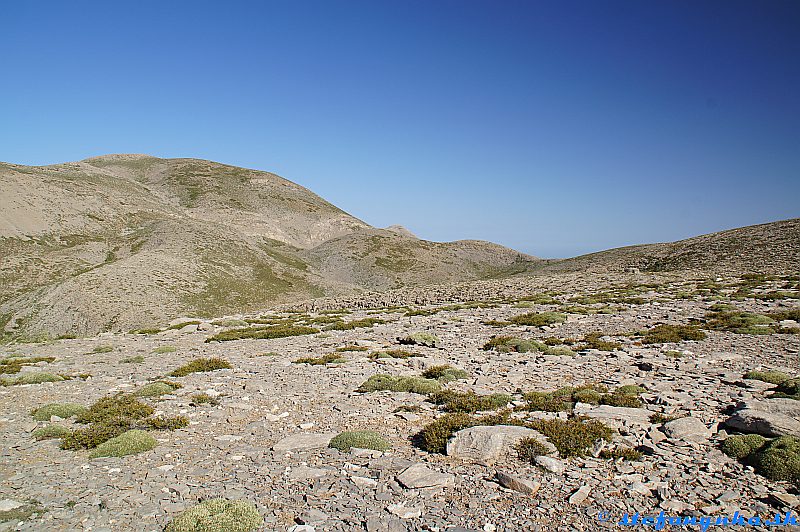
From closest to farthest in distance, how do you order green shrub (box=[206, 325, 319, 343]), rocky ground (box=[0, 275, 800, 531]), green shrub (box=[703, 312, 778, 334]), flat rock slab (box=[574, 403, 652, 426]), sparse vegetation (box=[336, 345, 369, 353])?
1. rocky ground (box=[0, 275, 800, 531])
2. flat rock slab (box=[574, 403, 652, 426])
3. green shrub (box=[703, 312, 778, 334])
4. sparse vegetation (box=[336, 345, 369, 353])
5. green shrub (box=[206, 325, 319, 343])

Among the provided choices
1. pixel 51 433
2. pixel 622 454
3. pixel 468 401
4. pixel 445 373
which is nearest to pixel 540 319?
pixel 445 373

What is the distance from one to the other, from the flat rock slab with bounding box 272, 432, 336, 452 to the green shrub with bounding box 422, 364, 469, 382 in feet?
20.5

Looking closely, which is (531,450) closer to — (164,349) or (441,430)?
(441,430)

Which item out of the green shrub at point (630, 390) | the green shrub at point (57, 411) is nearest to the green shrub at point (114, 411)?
the green shrub at point (57, 411)

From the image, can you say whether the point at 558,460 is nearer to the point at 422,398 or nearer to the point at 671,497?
the point at 671,497

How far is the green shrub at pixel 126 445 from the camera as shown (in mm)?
10492

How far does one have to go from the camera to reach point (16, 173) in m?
101

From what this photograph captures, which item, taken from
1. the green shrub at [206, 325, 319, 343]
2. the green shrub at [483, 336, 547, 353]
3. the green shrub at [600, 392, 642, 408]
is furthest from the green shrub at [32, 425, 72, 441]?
→ the green shrub at [483, 336, 547, 353]

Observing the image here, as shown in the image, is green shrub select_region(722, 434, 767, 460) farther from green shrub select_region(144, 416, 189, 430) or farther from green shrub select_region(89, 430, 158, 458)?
green shrub select_region(144, 416, 189, 430)

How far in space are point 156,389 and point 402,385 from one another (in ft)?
29.1

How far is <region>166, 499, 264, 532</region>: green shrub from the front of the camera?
7223 millimetres

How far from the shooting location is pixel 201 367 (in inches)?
774

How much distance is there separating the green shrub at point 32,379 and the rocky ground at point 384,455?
513 mm

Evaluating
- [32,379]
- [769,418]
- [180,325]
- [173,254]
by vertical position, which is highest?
[173,254]
